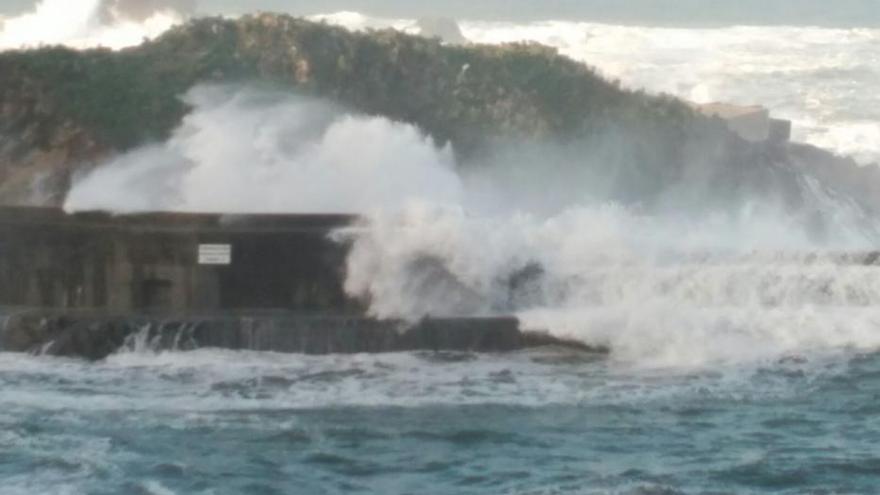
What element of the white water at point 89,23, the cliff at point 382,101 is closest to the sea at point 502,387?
the cliff at point 382,101

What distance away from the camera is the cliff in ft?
117

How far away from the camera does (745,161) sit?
44.4m

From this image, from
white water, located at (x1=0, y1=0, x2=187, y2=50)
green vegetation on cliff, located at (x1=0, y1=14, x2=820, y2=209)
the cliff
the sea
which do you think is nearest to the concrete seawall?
the sea

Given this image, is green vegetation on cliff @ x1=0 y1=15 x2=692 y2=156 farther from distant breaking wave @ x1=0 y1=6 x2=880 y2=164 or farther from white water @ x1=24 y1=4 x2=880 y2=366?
distant breaking wave @ x1=0 y1=6 x2=880 y2=164

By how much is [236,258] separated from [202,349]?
4.70 ft

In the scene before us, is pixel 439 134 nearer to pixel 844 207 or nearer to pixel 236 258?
pixel 844 207

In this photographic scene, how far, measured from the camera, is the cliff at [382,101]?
3559 centimetres

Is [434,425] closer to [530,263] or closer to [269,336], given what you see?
[269,336]

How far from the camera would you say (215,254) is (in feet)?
74.1

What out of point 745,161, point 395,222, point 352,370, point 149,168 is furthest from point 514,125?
point 352,370

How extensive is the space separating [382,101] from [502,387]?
64.2 feet

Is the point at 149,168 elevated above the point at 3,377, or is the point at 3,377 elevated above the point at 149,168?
the point at 149,168

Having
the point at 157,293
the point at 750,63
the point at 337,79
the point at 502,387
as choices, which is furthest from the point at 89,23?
the point at 502,387

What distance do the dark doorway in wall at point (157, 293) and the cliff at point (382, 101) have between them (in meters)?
9.90
